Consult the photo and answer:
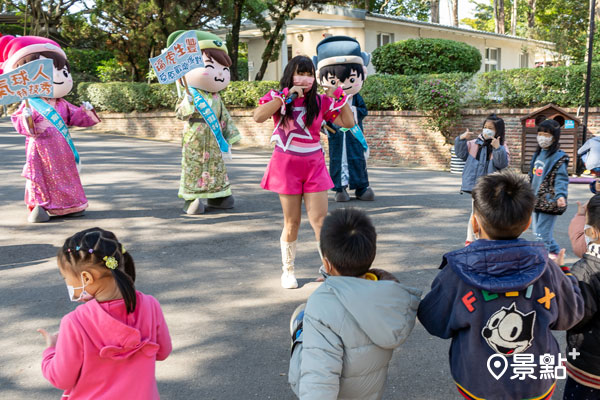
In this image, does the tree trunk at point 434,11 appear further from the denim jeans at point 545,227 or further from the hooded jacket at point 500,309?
the hooded jacket at point 500,309

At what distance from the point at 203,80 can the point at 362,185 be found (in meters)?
2.71

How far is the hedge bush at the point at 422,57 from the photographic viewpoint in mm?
14656

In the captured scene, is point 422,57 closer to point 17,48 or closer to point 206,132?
point 206,132

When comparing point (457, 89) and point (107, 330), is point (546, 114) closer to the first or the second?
point (457, 89)

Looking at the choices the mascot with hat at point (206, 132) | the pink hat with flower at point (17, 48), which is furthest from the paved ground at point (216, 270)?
the pink hat with flower at point (17, 48)

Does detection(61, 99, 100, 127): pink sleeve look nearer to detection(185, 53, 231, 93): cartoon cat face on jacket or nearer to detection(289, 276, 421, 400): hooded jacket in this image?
detection(185, 53, 231, 93): cartoon cat face on jacket

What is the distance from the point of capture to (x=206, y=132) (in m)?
7.23

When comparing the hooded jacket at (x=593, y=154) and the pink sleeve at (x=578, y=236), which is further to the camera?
the hooded jacket at (x=593, y=154)

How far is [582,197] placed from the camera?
27.8ft

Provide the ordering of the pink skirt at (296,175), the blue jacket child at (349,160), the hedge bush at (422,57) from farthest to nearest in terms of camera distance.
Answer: the hedge bush at (422,57) → the blue jacket child at (349,160) → the pink skirt at (296,175)

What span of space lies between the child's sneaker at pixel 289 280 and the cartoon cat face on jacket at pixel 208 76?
10.4 ft

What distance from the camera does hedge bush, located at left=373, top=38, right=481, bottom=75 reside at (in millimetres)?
14656

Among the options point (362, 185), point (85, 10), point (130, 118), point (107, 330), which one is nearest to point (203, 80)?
point (362, 185)

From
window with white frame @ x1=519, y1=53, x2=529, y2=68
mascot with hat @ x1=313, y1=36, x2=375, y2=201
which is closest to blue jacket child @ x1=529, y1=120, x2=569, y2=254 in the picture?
mascot with hat @ x1=313, y1=36, x2=375, y2=201
